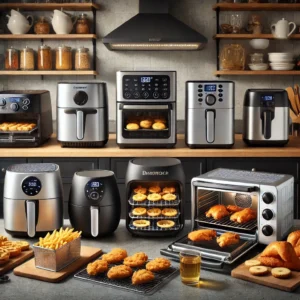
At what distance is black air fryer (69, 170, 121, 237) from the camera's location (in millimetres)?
2195

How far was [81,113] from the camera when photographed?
159 inches

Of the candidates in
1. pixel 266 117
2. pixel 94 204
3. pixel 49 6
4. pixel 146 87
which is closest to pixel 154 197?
pixel 94 204

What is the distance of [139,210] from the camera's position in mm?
2268

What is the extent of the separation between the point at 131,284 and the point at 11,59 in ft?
11.2

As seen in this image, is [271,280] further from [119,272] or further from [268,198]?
[119,272]

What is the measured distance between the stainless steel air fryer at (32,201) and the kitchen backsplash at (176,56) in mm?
2981

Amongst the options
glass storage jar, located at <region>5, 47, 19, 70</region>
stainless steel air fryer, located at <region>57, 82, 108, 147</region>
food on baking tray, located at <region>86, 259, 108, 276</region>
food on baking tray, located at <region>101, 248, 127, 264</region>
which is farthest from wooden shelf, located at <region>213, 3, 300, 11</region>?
food on baking tray, located at <region>86, 259, 108, 276</region>

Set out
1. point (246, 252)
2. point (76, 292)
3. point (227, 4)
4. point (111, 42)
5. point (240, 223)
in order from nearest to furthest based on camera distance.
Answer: point (76, 292), point (246, 252), point (240, 223), point (111, 42), point (227, 4)

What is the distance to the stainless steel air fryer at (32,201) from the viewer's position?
2160 millimetres

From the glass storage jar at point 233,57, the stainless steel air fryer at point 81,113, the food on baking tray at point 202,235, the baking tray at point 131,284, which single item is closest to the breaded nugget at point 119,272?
the baking tray at point 131,284

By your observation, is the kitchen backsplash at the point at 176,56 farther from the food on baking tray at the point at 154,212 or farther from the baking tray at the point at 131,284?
the baking tray at the point at 131,284

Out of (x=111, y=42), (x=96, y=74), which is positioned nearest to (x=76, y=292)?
(x=111, y=42)

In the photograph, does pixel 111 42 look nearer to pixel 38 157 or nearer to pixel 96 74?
pixel 96 74

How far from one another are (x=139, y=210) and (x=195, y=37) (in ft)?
7.92
